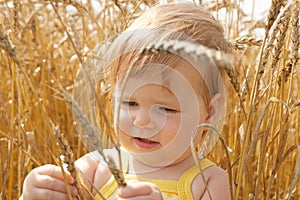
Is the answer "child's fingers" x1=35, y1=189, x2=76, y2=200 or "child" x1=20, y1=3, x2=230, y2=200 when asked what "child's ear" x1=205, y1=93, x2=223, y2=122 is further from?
Answer: "child's fingers" x1=35, y1=189, x2=76, y2=200

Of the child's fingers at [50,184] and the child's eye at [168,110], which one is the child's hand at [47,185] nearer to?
the child's fingers at [50,184]

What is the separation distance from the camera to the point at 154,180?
907 millimetres

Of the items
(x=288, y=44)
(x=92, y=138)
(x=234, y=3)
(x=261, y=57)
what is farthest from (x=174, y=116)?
(x=234, y=3)

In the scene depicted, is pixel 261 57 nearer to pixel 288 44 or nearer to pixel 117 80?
pixel 117 80

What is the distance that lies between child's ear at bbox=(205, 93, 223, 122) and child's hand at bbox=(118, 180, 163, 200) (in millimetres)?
225

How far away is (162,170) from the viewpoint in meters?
0.92

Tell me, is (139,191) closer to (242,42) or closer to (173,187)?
(173,187)

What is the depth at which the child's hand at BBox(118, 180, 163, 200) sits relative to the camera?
0.71 meters

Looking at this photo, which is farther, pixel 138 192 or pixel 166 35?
pixel 166 35

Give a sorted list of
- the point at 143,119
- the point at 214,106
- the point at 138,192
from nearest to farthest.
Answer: the point at 138,192 → the point at 143,119 → the point at 214,106

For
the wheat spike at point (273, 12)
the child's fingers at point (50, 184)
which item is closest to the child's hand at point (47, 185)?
the child's fingers at point (50, 184)

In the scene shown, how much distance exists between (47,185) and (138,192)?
181 millimetres

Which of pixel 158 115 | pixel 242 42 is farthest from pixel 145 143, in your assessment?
pixel 242 42

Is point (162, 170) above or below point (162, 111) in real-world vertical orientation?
below
